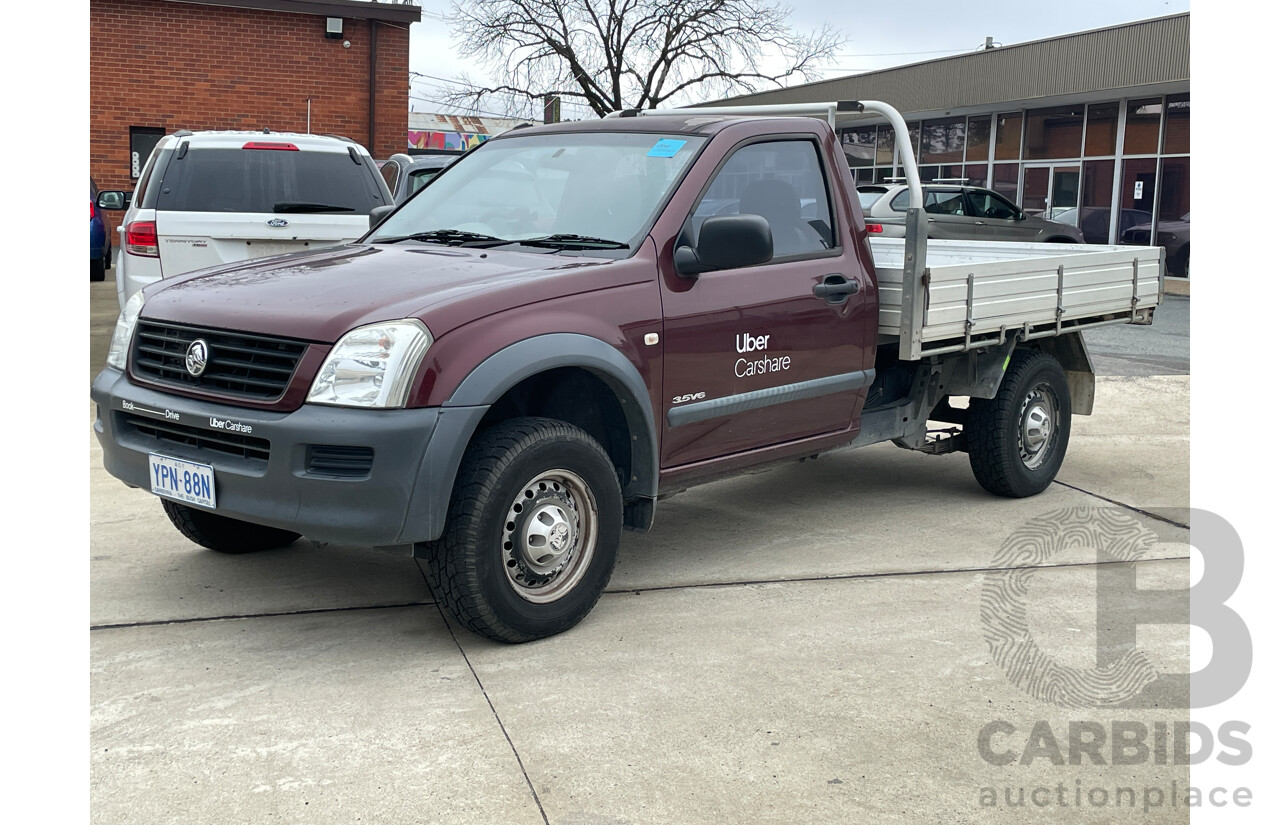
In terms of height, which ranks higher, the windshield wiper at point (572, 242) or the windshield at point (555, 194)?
the windshield at point (555, 194)

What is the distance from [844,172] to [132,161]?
19.1 metres

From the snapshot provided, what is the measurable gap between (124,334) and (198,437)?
746 millimetres

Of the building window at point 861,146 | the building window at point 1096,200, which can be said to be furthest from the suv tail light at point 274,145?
the building window at point 861,146

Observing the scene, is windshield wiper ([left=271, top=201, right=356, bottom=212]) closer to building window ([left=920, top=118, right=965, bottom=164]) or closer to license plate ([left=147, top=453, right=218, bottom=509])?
license plate ([left=147, top=453, right=218, bottom=509])

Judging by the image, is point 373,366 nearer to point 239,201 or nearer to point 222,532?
point 222,532

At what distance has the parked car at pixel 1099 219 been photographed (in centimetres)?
2266

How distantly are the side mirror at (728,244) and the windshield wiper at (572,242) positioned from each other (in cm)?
25

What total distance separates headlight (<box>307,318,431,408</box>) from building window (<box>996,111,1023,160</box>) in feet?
79.1

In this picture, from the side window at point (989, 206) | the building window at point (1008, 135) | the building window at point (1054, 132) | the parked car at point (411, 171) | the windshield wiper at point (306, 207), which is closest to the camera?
the windshield wiper at point (306, 207)

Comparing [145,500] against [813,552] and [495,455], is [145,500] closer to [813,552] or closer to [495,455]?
[495,455]

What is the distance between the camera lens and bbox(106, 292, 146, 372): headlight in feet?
15.2

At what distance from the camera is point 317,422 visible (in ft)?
12.8

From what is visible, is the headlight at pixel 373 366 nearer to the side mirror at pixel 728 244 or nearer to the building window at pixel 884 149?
the side mirror at pixel 728 244

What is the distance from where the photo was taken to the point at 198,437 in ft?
13.9
